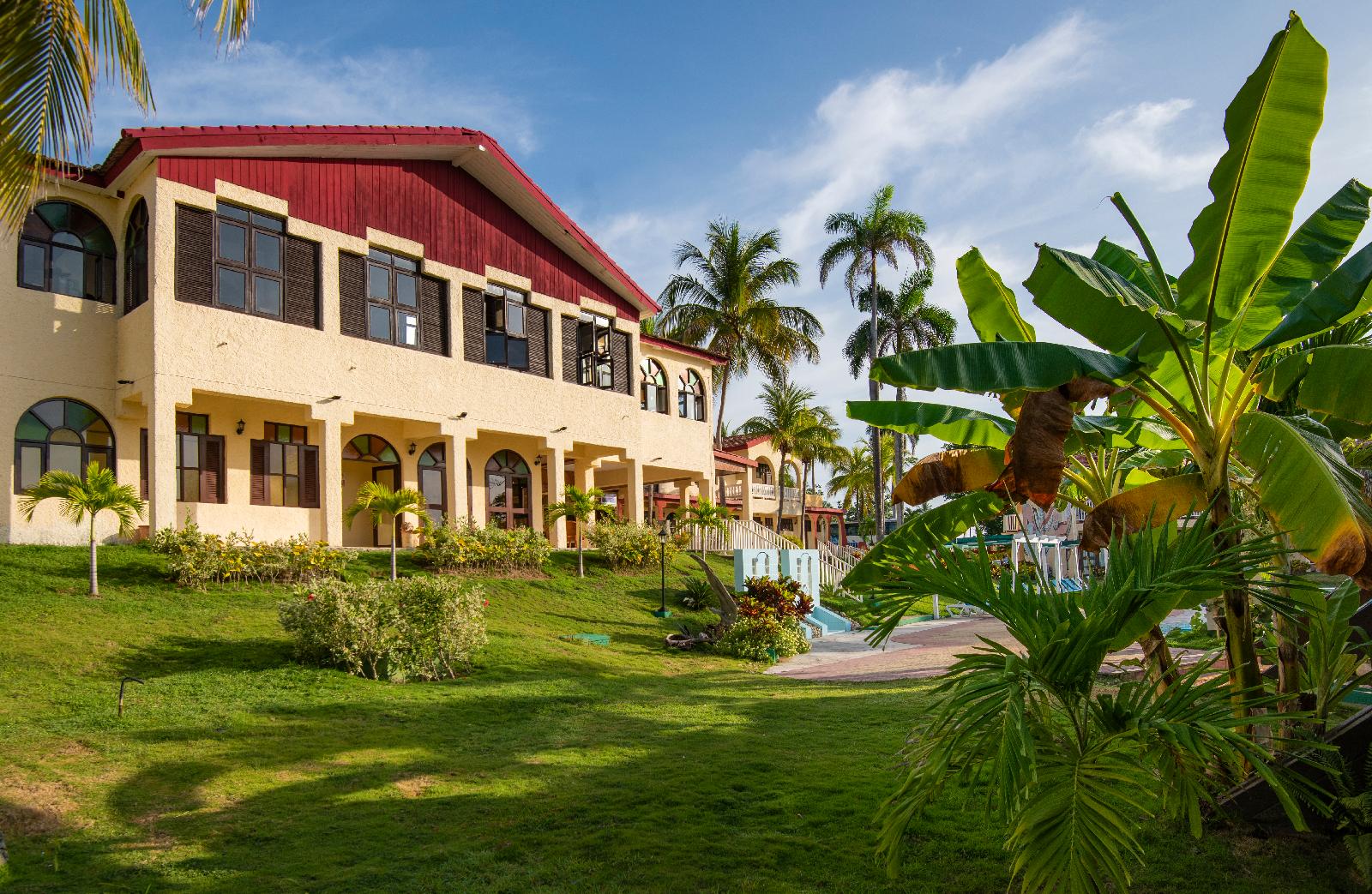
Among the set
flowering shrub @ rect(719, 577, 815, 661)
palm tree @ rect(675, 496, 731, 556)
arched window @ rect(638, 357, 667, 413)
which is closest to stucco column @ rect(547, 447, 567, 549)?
palm tree @ rect(675, 496, 731, 556)

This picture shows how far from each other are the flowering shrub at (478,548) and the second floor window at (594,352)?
5.95 m

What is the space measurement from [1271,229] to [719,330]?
119 ft

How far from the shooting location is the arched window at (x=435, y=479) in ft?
77.4

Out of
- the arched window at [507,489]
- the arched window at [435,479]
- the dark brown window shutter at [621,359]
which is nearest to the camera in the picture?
the arched window at [435,479]

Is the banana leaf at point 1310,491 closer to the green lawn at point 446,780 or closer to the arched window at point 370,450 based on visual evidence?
the green lawn at point 446,780

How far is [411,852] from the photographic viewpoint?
591cm

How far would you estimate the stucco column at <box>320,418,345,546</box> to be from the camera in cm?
1973

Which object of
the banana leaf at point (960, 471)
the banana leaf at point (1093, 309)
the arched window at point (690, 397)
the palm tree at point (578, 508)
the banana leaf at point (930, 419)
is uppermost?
the arched window at point (690, 397)

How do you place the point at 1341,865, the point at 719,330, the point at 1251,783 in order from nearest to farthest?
the point at 1341,865 → the point at 1251,783 → the point at 719,330

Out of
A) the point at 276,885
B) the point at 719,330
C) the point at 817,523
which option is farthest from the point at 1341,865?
the point at 817,523

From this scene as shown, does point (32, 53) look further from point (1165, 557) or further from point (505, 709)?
point (1165, 557)

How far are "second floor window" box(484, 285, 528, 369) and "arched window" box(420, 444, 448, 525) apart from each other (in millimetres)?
2669

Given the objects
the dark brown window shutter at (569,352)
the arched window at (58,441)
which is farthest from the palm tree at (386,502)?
the dark brown window shutter at (569,352)

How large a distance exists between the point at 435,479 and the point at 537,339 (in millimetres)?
4528
